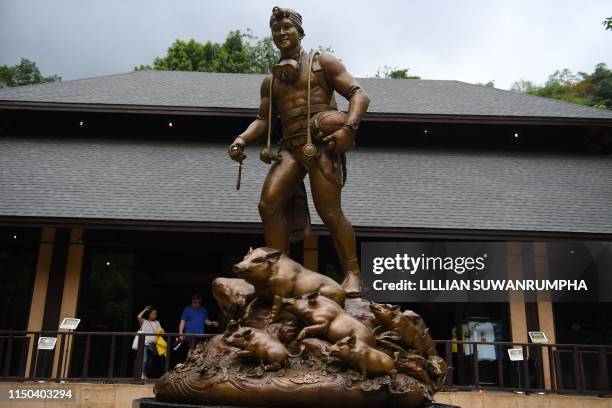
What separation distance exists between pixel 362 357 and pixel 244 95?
487 inches

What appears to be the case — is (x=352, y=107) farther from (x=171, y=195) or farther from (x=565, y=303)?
(x=565, y=303)

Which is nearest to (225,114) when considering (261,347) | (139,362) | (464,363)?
(139,362)

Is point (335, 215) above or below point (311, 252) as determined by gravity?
below

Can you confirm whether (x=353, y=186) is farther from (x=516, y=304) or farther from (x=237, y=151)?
(x=237, y=151)

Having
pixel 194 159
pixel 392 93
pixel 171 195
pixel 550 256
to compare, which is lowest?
pixel 550 256

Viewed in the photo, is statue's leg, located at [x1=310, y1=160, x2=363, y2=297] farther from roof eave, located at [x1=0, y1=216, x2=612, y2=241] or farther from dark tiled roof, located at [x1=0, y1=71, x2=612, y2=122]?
dark tiled roof, located at [x1=0, y1=71, x2=612, y2=122]

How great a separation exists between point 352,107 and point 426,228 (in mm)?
5363

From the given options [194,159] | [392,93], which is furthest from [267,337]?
[392,93]

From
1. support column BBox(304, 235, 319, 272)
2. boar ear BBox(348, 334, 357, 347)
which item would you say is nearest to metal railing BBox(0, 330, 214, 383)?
support column BBox(304, 235, 319, 272)

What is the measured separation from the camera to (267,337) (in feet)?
11.9

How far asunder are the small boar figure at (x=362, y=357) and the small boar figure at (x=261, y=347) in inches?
12.5

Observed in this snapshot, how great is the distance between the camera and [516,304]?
33.9 feet

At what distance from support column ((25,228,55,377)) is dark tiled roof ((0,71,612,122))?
3.93m

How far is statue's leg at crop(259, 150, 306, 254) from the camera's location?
184 inches
